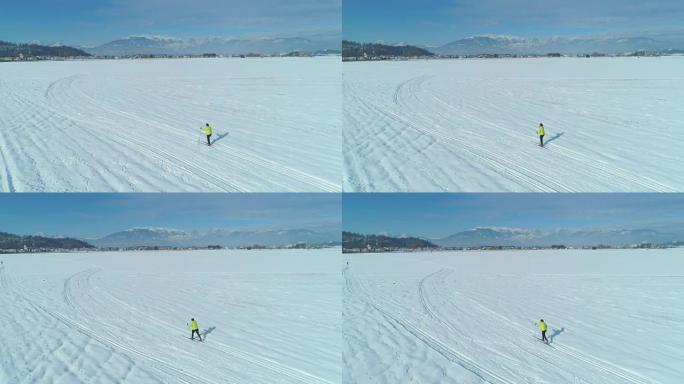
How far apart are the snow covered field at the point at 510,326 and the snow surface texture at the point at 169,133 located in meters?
3.02

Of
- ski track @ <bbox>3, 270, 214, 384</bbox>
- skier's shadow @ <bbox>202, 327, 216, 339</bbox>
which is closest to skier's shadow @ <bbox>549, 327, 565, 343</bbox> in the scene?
ski track @ <bbox>3, 270, 214, 384</bbox>

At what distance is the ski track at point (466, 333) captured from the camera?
7285 mm

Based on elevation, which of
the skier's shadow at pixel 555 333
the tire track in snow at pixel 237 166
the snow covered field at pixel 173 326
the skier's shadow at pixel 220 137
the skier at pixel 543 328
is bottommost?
the snow covered field at pixel 173 326

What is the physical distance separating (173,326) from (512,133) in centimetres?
819

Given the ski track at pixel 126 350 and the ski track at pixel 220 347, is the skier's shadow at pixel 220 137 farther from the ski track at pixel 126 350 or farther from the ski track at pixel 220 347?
the ski track at pixel 126 350

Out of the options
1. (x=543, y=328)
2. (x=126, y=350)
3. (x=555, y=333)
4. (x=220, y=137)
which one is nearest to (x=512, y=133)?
(x=555, y=333)

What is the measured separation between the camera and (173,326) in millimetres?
9578

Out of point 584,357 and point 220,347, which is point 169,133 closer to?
point 220,347

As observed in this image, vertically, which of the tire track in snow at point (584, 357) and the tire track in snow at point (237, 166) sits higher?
the tire track in snow at point (237, 166)

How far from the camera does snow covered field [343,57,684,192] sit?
30.5ft

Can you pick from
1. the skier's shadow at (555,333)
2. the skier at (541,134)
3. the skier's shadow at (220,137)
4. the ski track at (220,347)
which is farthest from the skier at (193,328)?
the skier at (541,134)

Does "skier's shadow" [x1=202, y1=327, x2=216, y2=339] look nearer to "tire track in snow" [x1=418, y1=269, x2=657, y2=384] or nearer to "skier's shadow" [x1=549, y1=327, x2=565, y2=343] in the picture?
"tire track in snow" [x1=418, y1=269, x2=657, y2=384]

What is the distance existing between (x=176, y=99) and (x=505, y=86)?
→ 10781mm

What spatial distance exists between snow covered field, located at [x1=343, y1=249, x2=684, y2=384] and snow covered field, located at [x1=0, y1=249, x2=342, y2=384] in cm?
74
